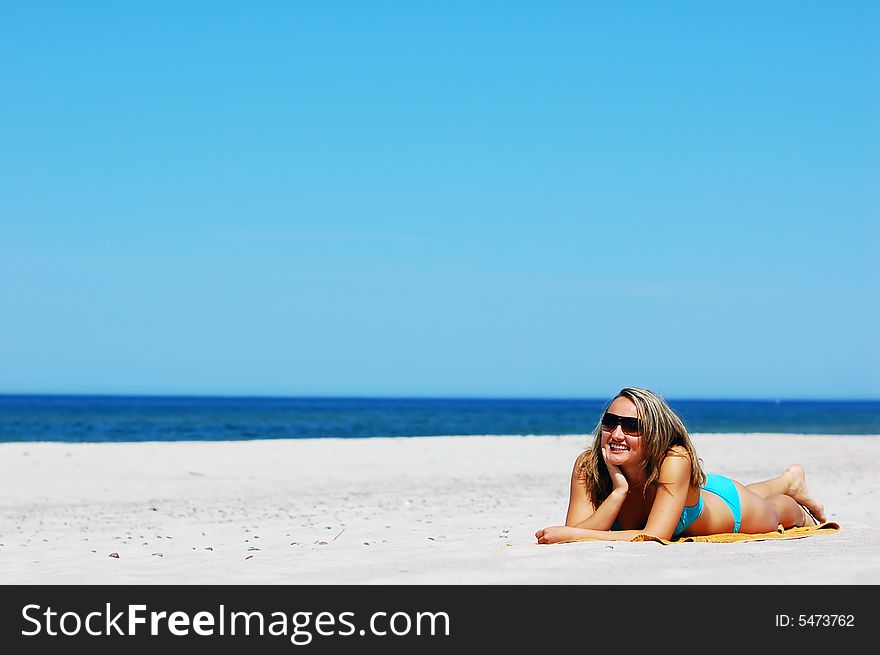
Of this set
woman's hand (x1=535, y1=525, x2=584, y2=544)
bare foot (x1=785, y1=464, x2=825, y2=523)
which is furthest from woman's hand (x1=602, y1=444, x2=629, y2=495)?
bare foot (x1=785, y1=464, x2=825, y2=523)

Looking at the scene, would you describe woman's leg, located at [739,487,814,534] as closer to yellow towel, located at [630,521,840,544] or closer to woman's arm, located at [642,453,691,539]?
yellow towel, located at [630,521,840,544]

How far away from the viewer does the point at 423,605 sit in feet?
13.0

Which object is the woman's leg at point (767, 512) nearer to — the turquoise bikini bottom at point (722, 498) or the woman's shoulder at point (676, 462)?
the turquoise bikini bottom at point (722, 498)

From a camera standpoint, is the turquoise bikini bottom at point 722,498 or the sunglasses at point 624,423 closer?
the sunglasses at point 624,423

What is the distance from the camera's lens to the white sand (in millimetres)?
4605

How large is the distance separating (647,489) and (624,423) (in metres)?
0.55

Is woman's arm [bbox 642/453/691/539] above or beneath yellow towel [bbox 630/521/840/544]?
above

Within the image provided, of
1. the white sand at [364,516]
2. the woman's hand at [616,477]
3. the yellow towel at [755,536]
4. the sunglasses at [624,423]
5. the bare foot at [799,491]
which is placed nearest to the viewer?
the white sand at [364,516]

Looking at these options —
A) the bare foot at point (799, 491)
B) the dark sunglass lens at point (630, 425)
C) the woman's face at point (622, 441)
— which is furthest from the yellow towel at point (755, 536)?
the dark sunglass lens at point (630, 425)

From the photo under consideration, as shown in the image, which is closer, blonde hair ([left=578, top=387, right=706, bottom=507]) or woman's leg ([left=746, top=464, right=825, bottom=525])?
blonde hair ([left=578, top=387, right=706, bottom=507])

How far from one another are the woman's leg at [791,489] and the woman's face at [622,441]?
58.7 inches

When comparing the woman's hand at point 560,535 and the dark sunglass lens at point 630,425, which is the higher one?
the dark sunglass lens at point 630,425

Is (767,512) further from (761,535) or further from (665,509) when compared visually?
(665,509)

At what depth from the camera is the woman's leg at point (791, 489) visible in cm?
666
